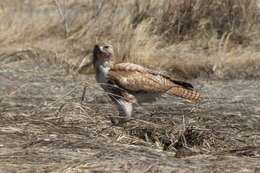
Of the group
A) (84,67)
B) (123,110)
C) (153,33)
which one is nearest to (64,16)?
(153,33)

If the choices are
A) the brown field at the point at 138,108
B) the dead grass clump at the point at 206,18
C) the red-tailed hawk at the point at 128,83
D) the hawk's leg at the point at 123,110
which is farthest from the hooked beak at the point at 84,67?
the hawk's leg at the point at 123,110

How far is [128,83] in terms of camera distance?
827 centimetres

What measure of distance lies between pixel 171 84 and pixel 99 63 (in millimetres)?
743

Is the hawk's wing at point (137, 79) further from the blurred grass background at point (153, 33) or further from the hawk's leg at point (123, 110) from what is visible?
the blurred grass background at point (153, 33)

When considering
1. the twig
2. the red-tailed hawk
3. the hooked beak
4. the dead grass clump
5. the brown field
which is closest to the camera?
the brown field

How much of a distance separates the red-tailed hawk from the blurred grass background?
12.7 feet

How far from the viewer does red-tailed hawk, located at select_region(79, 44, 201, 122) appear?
26.8 feet

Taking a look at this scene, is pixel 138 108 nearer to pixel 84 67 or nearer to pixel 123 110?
pixel 123 110

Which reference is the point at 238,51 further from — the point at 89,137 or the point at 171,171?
the point at 171,171

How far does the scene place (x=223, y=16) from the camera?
14625 millimetres

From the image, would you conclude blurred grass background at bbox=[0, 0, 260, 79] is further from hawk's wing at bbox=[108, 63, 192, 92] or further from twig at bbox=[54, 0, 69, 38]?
hawk's wing at bbox=[108, 63, 192, 92]

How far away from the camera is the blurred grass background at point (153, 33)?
12.8 meters

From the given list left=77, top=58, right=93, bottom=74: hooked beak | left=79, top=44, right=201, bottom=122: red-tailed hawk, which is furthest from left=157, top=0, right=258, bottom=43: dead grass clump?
left=79, top=44, right=201, bottom=122: red-tailed hawk

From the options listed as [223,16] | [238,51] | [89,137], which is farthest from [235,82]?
[89,137]
